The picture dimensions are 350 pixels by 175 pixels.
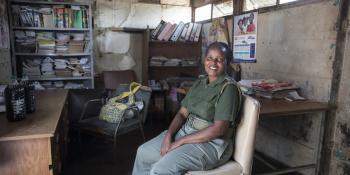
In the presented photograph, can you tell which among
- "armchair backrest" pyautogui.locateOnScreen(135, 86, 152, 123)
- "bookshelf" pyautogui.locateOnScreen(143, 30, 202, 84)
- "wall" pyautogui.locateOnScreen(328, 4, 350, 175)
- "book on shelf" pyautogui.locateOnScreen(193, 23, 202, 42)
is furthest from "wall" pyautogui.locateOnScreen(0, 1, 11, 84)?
"wall" pyautogui.locateOnScreen(328, 4, 350, 175)

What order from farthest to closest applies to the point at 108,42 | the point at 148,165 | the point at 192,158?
the point at 108,42, the point at 148,165, the point at 192,158

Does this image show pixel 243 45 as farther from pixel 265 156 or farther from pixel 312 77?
pixel 265 156

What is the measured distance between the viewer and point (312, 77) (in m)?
2.32

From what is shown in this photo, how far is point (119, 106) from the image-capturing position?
110 inches

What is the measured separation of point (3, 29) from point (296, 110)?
11.2 ft

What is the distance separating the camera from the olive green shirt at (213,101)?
5.29 ft

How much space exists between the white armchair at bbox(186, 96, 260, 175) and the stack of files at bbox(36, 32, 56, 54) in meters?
3.06

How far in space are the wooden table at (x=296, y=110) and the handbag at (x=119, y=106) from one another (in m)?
1.34

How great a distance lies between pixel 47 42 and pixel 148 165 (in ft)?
9.04

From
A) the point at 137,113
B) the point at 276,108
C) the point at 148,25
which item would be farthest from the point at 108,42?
the point at 276,108

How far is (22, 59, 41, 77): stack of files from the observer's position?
3719mm

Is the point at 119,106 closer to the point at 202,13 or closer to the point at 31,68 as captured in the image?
the point at 31,68

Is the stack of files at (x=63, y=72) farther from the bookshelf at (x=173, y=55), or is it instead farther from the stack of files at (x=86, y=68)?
the bookshelf at (x=173, y=55)

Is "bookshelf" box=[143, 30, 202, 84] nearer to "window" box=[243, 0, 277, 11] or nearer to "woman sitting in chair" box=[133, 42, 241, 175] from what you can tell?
"window" box=[243, 0, 277, 11]
